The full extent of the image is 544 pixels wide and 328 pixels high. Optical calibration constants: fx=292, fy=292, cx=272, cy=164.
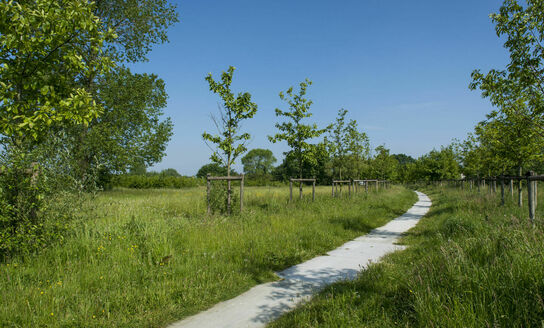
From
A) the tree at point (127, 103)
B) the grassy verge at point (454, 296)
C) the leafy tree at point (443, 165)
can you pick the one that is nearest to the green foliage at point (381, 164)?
the leafy tree at point (443, 165)

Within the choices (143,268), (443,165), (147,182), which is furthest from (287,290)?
(443,165)

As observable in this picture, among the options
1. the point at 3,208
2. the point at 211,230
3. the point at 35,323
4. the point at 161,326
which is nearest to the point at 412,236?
the point at 211,230

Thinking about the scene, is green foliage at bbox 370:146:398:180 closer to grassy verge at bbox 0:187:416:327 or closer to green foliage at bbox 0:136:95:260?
grassy verge at bbox 0:187:416:327

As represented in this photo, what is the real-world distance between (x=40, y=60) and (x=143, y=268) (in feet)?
12.9

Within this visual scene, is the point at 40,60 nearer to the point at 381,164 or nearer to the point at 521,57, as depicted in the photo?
the point at 521,57

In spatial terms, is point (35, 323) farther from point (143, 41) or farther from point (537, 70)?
point (143, 41)

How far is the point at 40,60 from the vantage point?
16.1ft

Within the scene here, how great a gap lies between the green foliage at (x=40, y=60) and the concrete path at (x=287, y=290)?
3.72 metres

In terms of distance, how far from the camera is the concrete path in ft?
12.6

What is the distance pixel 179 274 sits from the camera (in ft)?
16.8

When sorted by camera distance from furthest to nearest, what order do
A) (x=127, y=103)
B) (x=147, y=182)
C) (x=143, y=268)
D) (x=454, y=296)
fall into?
(x=147, y=182) < (x=127, y=103) < (x=143, y=268) < (x=454, y=296)

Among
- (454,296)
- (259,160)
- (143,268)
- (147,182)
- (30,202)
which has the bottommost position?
(143,268)

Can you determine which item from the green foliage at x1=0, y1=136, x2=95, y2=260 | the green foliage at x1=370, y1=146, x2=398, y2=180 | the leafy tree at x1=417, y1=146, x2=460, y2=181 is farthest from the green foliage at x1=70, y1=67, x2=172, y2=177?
the leafy tree at x1=417, y1=146, x2=460, y2=181

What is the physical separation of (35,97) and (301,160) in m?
11.4
